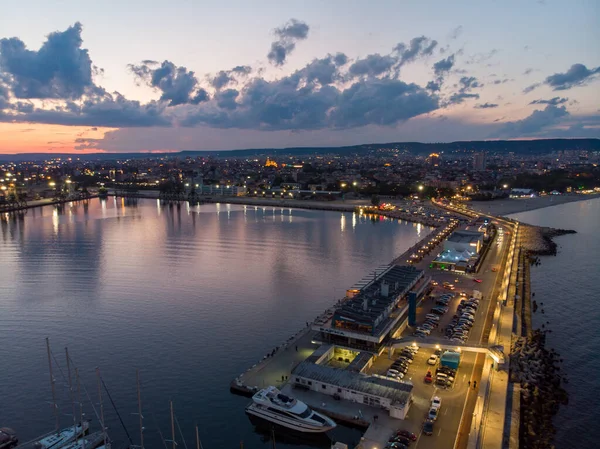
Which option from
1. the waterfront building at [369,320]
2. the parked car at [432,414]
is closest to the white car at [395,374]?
the waterfront building at [369,320]

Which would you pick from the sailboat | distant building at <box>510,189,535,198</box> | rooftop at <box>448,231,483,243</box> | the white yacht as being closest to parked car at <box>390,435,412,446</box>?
the white yacht

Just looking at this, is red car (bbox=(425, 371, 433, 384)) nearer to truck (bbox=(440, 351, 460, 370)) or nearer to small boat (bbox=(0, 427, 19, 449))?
truck (bbox=(440, 351, 460, 370))

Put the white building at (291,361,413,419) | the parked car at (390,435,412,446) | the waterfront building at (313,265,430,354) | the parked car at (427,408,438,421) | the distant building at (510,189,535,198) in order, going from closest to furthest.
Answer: the parked car at (390,435,412,446) < the parked car at (427,408,438,421) < the white building at (291,361,413,419) < the waterfront building at (313,265,430,354) < the distant building at (510,189,535,198)

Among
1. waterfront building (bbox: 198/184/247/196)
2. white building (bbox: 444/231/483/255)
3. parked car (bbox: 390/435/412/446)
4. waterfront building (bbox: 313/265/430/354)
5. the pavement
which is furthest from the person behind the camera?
waterfront building (bbox: 198/184/247/196)

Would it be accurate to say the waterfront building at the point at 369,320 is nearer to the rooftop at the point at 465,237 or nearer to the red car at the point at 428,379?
the red car at the point at 428,379

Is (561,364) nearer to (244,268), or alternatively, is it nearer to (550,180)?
(244,268)

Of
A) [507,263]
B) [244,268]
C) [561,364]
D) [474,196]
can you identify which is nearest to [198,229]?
[244,268]
